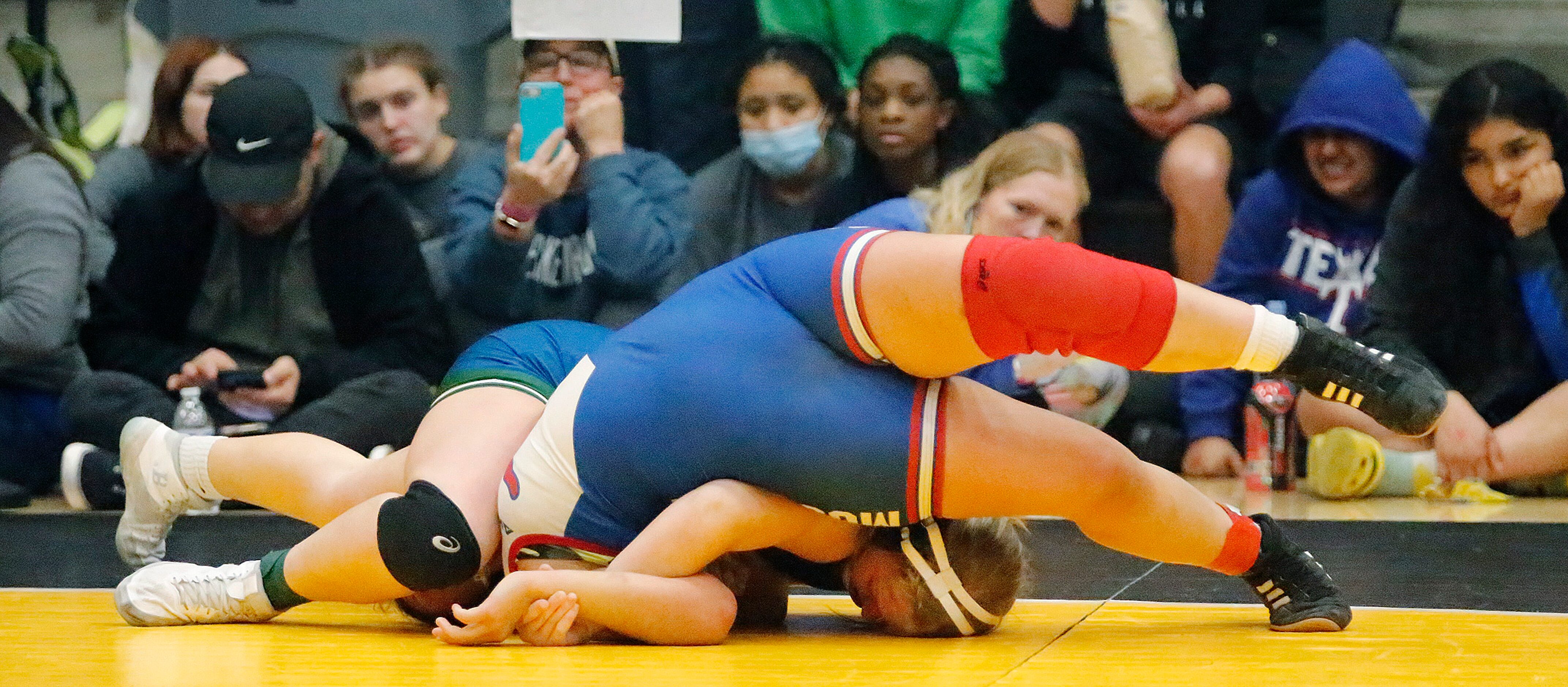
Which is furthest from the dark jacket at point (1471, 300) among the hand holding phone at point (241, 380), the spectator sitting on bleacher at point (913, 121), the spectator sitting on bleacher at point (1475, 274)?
the hand holding phone at point (241, 380)

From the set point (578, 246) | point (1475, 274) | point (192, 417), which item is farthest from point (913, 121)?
point (192, 417)

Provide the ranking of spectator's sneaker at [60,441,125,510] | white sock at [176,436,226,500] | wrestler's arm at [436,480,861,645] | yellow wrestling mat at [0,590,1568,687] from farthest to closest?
spectator's sneaker at [60,441,125,510]
white sock at [176,436,226,500]
wrestler's arm at [436,480,861,645]
yellow wrestling mat at [0,590,1568,687]

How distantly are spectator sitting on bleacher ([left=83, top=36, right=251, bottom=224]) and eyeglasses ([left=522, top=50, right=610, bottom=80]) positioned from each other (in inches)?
32.3

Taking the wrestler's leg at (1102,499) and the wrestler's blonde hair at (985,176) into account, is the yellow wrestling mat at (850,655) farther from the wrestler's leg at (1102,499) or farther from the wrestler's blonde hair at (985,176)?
the wrestler's blonde hair at (985,176)

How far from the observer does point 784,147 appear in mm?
4680

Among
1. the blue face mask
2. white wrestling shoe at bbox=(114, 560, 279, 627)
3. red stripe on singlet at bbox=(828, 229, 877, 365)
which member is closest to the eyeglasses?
the blue face mask

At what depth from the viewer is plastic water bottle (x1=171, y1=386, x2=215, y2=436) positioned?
4.29 m

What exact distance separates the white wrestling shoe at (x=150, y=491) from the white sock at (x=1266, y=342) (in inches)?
69.0

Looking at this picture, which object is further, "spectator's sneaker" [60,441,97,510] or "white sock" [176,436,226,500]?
"spectator's sneaker" [60,441,97,510]

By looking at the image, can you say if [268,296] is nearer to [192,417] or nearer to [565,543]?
[192,417]

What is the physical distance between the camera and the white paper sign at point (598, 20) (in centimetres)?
488

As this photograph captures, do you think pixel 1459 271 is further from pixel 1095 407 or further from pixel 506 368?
pixel 506 368

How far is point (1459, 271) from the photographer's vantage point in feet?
14.5

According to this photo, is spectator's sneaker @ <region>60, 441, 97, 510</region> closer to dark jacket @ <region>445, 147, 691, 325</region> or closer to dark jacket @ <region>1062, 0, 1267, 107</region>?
dark jacket @ <region>445, 147, 691, 325</region>
